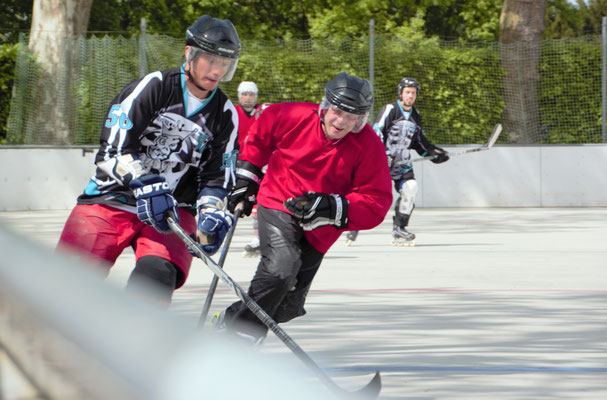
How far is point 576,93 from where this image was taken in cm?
1611

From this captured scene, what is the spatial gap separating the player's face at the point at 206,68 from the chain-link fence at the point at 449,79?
11613 millimetres

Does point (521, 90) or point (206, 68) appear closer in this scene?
point (206, 68)

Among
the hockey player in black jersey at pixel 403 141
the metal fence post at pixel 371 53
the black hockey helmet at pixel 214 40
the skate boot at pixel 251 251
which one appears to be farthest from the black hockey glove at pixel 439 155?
the black hockey helmet at pixel 214 40

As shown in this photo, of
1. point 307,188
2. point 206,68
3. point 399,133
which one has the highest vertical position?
point 206,68

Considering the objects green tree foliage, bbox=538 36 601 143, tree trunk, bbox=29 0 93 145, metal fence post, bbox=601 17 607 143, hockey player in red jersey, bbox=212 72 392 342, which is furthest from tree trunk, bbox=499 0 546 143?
hockey player in red jersey, bbox=212 72 392 342

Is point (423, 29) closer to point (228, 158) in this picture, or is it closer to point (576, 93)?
point (576, 93)

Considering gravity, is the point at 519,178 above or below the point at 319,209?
below

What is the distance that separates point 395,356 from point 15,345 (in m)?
4.00

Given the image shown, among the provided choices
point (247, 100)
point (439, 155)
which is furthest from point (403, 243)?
point (247, 100)

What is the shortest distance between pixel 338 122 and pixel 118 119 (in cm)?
94

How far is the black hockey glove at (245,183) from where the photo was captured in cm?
478

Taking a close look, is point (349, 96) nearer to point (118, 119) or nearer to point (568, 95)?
point (118, 119)

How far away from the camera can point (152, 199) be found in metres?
3.68

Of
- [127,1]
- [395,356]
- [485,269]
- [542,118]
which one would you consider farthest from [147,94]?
[127,1]
